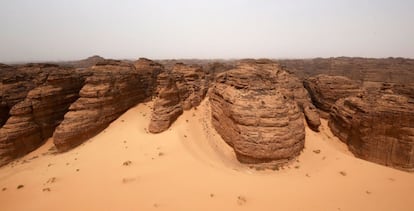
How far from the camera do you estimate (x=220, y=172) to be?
37.6 feet

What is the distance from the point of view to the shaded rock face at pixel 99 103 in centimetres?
1590

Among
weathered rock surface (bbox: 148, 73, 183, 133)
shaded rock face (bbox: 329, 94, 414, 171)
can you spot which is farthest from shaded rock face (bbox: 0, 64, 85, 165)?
shaded rock face (bbox: 329, 94, 414, 171)

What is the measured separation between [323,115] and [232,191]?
13.3m

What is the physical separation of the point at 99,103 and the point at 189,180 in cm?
A: 984

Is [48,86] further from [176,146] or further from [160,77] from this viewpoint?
[176,146]

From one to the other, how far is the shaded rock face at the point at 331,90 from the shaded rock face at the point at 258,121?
7.58 metres

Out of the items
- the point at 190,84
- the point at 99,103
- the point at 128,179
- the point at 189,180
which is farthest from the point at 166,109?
the point at 189,180

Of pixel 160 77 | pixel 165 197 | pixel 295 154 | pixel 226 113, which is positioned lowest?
pixel 165 197

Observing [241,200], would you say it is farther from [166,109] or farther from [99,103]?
A: [99,103]

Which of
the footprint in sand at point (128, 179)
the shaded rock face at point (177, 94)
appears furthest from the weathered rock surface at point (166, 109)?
the footprint in sand at point (128, 179)

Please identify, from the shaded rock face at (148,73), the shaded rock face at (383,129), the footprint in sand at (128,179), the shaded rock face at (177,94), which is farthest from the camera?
the shaded rock face at (148,73)

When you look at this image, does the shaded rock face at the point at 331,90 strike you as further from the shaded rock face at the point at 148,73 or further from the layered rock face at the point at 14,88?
the layered rock face at the point at 14,88

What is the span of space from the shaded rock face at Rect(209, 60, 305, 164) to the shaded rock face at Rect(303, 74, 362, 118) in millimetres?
7580

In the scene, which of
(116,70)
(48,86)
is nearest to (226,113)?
(116,70)
